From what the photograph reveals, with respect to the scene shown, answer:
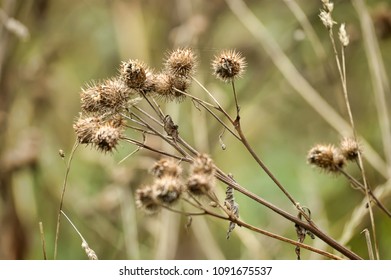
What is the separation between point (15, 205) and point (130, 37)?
1.05m

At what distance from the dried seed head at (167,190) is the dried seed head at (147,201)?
0.06 feet

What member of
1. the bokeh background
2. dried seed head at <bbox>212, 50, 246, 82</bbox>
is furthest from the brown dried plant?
the bokeh background

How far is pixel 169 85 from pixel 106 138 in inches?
7.6

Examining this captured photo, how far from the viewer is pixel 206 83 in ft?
10.3

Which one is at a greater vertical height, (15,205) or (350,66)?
(350,66)

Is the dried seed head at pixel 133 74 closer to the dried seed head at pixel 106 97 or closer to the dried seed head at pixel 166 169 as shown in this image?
the dried seed head at pixel 106 97

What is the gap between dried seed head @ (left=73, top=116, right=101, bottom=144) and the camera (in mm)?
1437

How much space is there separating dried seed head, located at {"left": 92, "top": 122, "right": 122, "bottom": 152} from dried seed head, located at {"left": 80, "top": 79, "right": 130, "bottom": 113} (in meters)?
0.07

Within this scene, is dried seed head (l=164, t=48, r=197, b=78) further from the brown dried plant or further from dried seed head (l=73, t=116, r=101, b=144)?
dried seed head (l=73, t=116, r=101, b=144)

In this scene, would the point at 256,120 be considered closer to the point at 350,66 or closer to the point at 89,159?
the point at 350,66

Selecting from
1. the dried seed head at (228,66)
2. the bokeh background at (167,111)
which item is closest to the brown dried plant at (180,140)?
the dried seed head at (228,66)

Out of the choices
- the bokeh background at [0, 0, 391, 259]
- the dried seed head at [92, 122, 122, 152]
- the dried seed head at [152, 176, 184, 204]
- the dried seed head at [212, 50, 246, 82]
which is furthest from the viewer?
the bokeh background at [0, 0, 391, 259]
